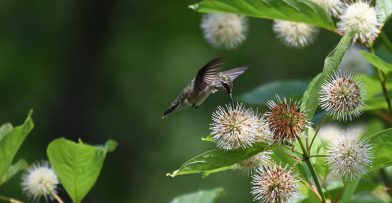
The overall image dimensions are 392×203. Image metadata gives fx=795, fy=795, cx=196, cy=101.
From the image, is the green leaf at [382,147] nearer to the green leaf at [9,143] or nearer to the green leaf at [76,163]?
the green leaf at [76,163]

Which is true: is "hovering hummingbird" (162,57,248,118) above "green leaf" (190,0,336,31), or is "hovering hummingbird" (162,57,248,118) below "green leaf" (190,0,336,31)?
below

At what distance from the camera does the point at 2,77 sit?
1338 cm

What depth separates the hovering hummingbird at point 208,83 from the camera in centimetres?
273

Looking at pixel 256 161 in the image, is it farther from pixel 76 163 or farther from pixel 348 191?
pixel 76 163

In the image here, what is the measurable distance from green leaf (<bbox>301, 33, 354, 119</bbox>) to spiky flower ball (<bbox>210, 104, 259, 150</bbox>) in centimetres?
16

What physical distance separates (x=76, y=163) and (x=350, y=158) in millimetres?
1090

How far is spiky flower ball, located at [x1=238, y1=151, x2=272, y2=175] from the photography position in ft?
8.23

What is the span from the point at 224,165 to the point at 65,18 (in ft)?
42.2

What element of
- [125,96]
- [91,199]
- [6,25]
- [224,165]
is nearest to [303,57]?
[125,96]

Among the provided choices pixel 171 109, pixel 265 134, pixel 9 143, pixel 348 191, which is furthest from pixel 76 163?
pixel 348 191

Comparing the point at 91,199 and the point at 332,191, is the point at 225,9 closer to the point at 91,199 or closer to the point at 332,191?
the point at 332,191

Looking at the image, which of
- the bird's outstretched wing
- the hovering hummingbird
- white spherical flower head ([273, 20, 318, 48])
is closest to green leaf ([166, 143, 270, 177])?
the hovering hummingbird

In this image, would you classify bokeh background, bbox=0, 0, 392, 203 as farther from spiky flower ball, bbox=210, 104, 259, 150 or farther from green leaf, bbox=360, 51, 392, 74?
spiky flower ball, bbox=210, 104, 259, 150

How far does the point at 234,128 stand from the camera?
244 cm
